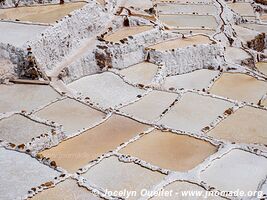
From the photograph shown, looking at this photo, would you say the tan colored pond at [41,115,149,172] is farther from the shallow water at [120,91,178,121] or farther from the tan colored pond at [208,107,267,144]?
the tan colored pond at [208,107,267,144]

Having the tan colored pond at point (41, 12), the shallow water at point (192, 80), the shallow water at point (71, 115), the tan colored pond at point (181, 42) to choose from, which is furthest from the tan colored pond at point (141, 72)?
the tan colored pond at point (41, 12)

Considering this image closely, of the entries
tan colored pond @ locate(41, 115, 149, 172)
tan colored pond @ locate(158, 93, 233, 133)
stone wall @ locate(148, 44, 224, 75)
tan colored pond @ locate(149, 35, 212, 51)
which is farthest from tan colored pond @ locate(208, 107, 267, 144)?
tan colored pond @ locate(149, 35, 212, 51)

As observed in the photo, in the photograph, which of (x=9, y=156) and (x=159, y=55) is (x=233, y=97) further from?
(x=9, y=156)

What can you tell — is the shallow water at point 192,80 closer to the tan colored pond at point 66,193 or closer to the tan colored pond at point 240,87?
the tan colored pond at point 240,87

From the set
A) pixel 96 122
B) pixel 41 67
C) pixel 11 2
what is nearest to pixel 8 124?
pixel 96 122

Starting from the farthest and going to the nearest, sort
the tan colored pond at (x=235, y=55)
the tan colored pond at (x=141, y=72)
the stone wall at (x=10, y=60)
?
the tan colored pond at (x=235, y=55) < the tan colored pond at (x=141, y=72) < the stone wall at (x=10, y=60)

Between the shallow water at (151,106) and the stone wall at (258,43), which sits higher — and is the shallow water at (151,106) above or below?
above

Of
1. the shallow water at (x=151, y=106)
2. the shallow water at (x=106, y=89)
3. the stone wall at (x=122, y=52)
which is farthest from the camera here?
the stone wall at (x=122, y=52)
